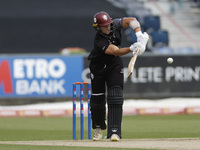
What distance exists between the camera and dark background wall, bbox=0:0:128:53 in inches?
927

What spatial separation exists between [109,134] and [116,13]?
56.0 ft

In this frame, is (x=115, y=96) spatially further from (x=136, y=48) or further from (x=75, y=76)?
(x=75, y=76)

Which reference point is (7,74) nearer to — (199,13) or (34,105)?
(34,105)

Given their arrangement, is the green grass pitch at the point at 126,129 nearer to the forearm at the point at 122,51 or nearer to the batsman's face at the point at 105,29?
the batsman's face at the point at 105,29

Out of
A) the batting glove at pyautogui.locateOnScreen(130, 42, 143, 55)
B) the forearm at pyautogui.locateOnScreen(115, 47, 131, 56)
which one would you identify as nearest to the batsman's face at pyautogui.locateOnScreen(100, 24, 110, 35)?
the forearm at pyautogui.locateOnScreen(115, 47, 131, 56)

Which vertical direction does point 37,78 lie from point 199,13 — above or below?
below

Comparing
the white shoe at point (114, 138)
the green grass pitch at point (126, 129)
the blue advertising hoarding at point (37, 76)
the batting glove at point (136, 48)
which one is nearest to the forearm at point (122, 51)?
the batting glove at point (136, 48)

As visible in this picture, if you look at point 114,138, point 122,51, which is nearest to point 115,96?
point 114,138

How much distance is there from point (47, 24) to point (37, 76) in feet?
23.7

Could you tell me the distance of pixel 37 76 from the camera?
57.6 feet

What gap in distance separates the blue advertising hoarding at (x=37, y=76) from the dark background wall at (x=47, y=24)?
212 inches

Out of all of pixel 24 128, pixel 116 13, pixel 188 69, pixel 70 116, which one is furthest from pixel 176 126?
pixel 116 13

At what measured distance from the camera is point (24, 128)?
1227 centimetres

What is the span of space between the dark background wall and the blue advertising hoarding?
5.39 metres
